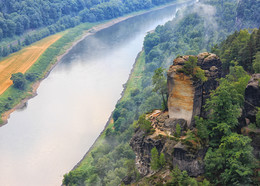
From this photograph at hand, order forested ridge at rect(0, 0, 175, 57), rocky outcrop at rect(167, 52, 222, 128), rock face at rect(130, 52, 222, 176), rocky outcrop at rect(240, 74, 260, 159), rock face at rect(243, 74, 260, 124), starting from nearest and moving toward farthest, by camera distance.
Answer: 1. rock face at rect(130, 52, 222, 176)
2. rocky outcrop at rect(240, 74, 260, 159)
3. rock face at rect(243, 74, 260, 124)
4. rocky outcrop at rect(167, 52, 222, 128)
5. forested ridge at rect(0, 0, 175, 57)

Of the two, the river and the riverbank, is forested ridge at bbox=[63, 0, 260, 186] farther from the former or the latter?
the riverbank

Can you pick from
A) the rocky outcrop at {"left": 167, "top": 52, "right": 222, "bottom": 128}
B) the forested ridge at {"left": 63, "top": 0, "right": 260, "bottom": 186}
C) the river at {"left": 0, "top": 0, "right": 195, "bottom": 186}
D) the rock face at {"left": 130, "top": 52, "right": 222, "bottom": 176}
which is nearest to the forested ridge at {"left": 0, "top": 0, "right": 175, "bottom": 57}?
the river at {"left": 0, "top": 0, "right": 195, "bottom": 186}

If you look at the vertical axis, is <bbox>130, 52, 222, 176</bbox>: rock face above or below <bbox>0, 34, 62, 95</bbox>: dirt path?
above

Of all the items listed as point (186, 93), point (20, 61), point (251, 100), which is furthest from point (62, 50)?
point (251, 100)

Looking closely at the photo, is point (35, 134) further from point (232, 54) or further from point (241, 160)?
point (241, 160)

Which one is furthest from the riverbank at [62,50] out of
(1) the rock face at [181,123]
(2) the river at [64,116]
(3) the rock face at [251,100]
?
(3) the rock face at [251,100]

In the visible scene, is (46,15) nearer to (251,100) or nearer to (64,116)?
(64,116)

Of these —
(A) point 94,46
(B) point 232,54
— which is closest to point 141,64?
(A) point 94,46
